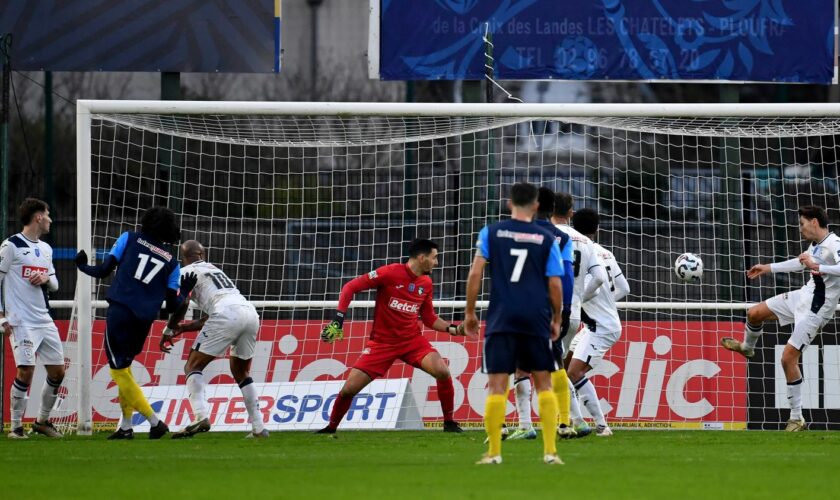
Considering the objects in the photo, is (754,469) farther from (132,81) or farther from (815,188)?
(132,81)

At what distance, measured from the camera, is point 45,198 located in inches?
709

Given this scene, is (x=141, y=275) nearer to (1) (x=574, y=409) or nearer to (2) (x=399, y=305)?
(2) (x=399, y=305)

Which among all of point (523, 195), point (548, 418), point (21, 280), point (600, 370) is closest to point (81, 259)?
point (21, 280)

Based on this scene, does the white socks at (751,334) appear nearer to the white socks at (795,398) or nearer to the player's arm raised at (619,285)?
the white socks at (795,398)

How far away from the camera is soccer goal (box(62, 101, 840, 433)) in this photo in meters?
13.3

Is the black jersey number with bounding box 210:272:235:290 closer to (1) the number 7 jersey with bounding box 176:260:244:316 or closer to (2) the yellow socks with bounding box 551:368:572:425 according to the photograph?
(1) the number 7 jersey with bounding box 176:260:244:316

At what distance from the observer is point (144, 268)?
11328mm

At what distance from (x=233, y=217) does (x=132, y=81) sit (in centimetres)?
376

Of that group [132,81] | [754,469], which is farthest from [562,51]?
[754,469]

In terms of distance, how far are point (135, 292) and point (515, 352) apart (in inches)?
173

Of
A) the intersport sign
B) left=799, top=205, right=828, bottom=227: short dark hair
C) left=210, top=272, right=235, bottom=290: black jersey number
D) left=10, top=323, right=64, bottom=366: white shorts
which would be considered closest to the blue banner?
the intersport sign

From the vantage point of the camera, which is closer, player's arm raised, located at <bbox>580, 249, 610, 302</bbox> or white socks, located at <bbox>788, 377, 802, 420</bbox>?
player's arm raised, located at <bbox>580, 249, 610, 302</bbox>

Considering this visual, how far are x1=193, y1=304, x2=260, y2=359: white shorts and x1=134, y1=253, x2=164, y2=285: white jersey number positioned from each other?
28.7 inches

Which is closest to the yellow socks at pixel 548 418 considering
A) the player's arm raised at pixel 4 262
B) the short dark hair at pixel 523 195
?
the short dark hair at pixel 523 195
